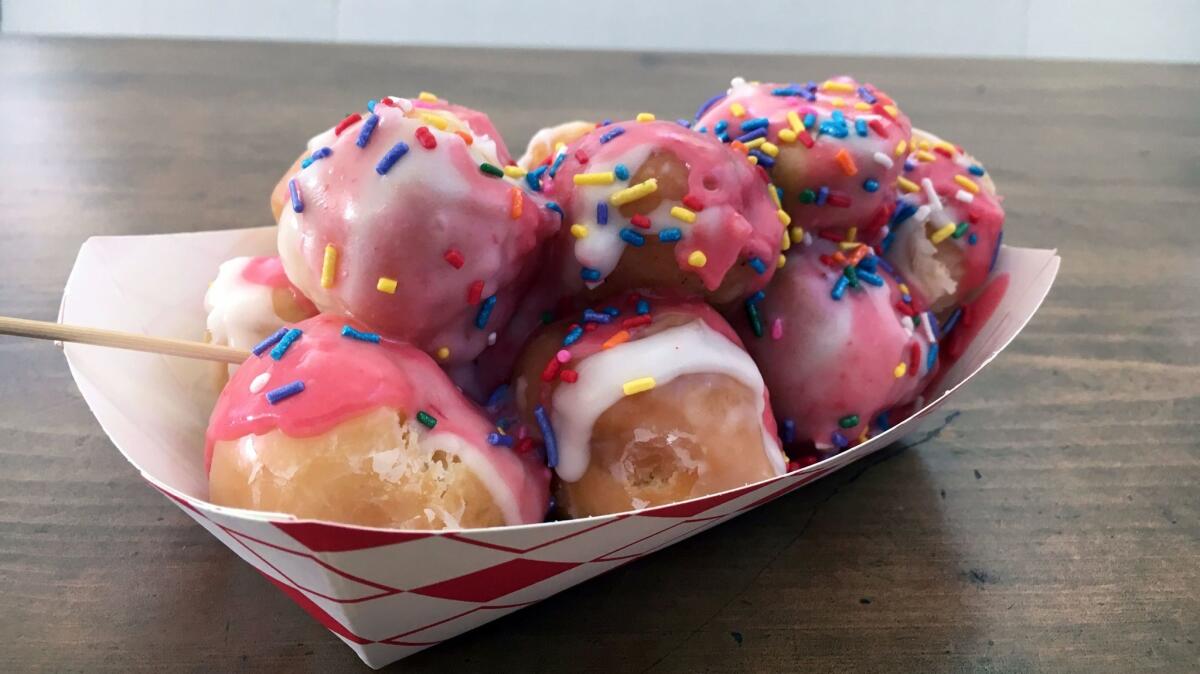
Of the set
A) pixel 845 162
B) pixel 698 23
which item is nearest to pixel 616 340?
pixel 845 162

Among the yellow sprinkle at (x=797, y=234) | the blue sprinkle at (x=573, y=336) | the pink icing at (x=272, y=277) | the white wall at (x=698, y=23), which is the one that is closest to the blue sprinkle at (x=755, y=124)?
the yellow sprinkle at (x=797, y=234)

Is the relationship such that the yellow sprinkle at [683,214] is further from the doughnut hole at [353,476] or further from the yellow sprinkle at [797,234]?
the doughnut hole at [353,476]

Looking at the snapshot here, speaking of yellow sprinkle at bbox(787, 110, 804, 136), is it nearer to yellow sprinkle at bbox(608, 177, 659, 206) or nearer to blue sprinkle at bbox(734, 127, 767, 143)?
blue sprinkle at bbox(734, 127, 767, 143)

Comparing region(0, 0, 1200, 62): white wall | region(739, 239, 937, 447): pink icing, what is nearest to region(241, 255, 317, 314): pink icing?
region(739, 239, 937, 447): pink icing

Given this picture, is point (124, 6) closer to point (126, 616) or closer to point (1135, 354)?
point (126, 616)

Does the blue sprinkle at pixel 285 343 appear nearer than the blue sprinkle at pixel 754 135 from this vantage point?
Yes

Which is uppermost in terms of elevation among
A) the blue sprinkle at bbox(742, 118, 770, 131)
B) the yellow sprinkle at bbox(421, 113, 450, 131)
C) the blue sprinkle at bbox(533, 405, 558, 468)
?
the blue sprinkle at bbox(742, 118, 770, 131)

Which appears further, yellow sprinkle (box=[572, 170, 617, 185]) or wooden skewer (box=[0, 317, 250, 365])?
yellow sprinkle (box=[572, 170, 617, 185])

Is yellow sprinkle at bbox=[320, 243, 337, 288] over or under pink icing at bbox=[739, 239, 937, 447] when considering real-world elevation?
over
